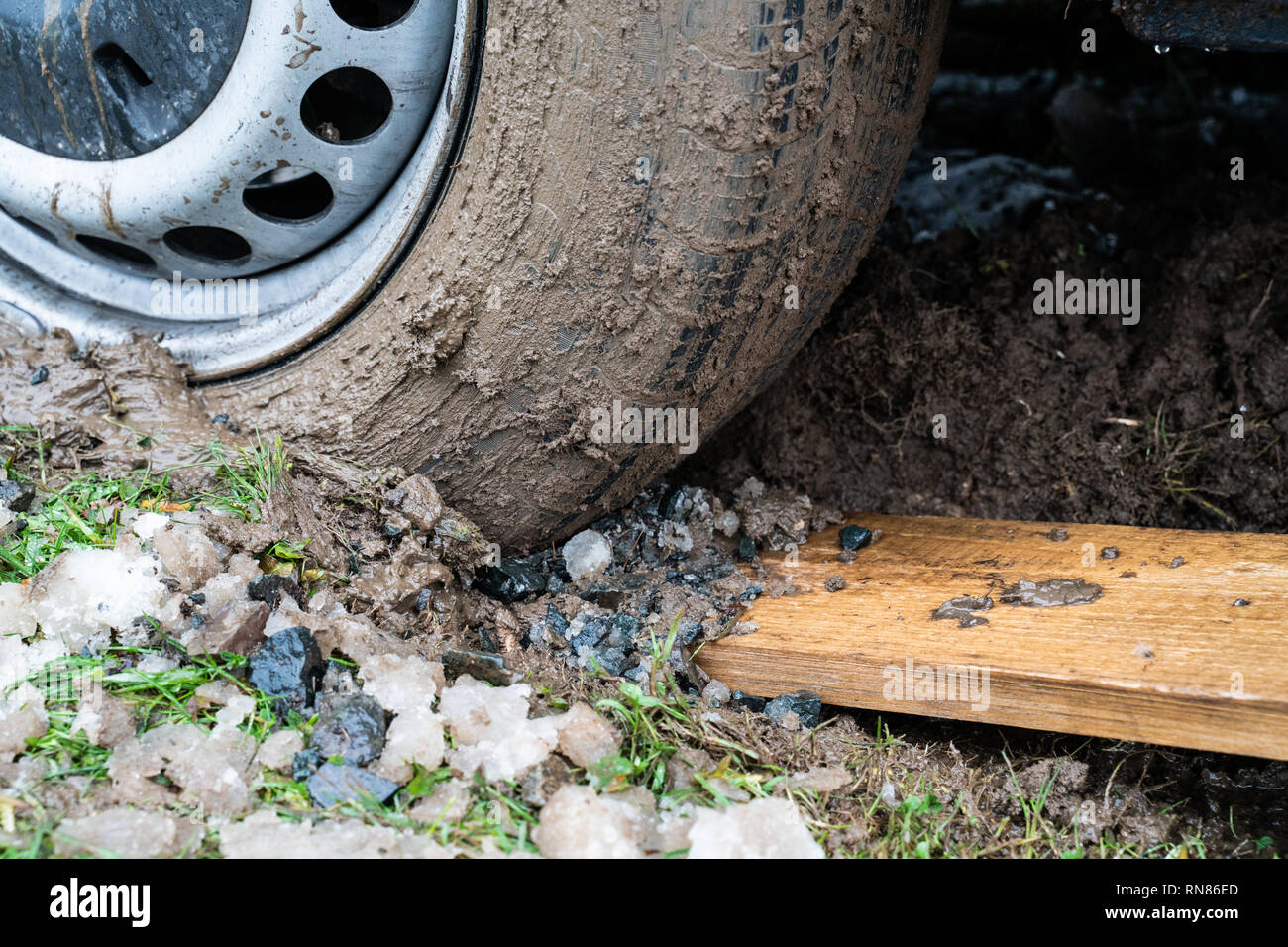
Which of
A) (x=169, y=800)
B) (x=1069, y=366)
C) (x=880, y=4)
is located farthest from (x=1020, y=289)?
(x=169, y=800)

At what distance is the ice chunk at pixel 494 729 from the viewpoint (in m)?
1.48

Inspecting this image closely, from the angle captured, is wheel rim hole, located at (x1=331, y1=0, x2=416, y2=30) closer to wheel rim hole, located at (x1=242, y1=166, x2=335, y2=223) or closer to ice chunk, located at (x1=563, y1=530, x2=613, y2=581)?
wheel rim hole, located at (x1=242, y1=166, x2=335, y2=223)

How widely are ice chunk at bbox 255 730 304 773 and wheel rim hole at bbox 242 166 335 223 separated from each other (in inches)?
41.3

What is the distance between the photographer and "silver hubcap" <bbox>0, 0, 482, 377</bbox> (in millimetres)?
1798

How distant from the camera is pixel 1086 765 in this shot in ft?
5.71

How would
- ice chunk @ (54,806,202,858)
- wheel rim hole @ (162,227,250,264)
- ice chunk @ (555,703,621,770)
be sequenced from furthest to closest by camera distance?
wheel rim hole @ (162,227,250,264), ice chunk @ (555,703,621,770), ice chunk @ (54,806,202,858)

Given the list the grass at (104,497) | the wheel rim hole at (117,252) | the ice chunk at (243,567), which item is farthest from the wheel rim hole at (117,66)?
the ice chunk at (243,567)

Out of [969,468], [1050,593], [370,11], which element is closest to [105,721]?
[370,11]

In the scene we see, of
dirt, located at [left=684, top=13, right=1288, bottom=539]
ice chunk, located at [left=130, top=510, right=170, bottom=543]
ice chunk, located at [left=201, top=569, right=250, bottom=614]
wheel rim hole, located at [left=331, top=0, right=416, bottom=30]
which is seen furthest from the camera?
dirt, located at [left=684, top=13, right=1288, bottom=539]

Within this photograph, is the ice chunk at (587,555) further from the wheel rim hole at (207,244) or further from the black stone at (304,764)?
the wheel rim hole at (207,244)

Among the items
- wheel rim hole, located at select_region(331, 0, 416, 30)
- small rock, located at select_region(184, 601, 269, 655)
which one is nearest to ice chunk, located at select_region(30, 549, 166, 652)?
small rock, located at select_region(184, 601, 269, 655)

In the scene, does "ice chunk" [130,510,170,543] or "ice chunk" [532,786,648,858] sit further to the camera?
"ice chunk" [130,510,170,543]

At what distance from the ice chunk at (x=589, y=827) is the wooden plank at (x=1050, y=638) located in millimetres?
529

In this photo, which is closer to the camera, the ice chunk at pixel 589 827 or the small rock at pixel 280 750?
the ice chunk at pixel 589 827
